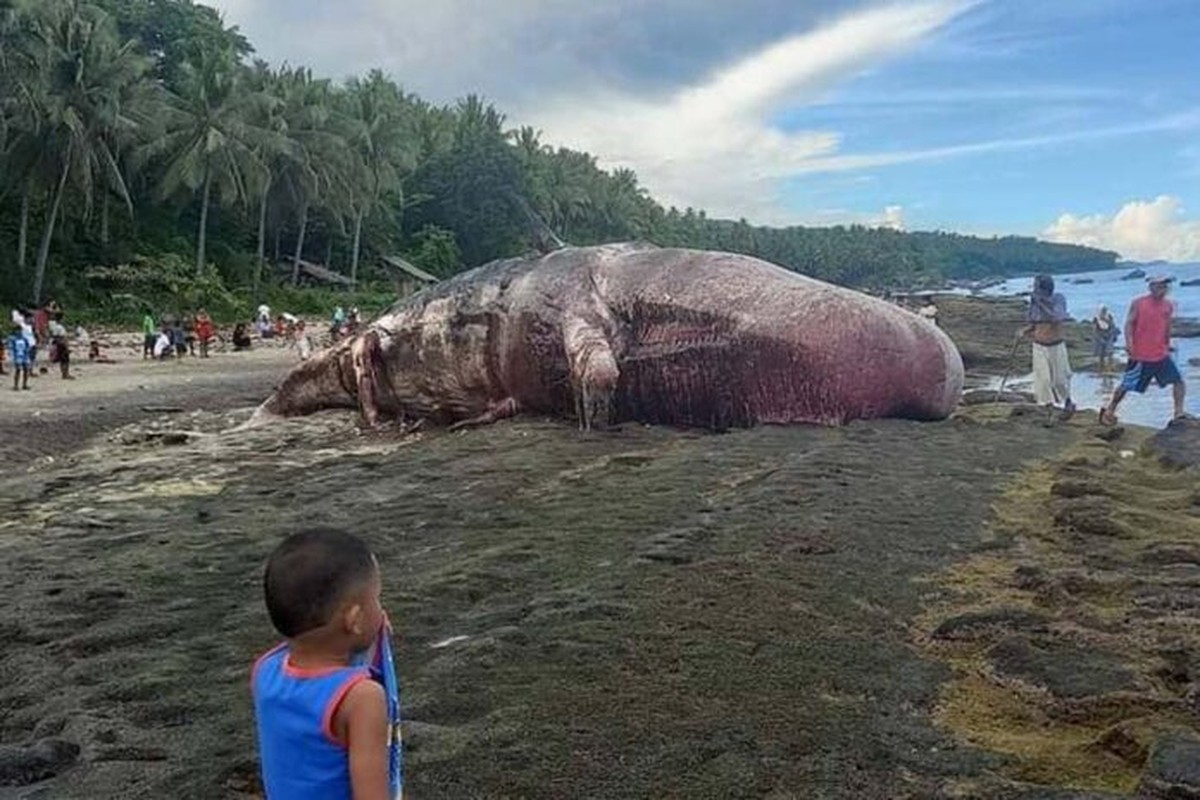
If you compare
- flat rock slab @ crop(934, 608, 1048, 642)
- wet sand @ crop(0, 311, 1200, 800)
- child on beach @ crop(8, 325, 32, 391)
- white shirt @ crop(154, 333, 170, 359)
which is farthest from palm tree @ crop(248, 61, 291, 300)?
flat rock slab @ crop(934, 608, 1048, 642)

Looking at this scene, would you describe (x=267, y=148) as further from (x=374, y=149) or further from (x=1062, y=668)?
(x=1062, y=668)

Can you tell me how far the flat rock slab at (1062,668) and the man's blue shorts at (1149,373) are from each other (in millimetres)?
8271

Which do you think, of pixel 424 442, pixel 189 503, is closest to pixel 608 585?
pixel 189 503

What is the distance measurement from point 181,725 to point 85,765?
36 cm

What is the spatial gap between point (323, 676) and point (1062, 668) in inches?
113

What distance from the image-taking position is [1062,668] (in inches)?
167

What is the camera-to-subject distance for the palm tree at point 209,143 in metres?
46.6

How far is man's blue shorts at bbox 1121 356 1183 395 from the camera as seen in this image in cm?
1185

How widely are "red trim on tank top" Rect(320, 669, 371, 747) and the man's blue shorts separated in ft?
36.2

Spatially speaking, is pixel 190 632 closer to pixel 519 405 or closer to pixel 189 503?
pixel 189 503

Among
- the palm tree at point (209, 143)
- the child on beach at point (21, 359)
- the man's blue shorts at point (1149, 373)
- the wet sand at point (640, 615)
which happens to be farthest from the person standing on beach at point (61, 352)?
the palm tree at point (209, 143)

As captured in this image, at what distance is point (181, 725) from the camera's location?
4.02m

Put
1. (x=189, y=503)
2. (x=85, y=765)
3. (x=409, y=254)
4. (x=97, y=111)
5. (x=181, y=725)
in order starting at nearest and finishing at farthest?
1. (x=85, y=765)
2. (x=181, y=725)
3. (x=189, y=503)
4. (x=97, y=111)
5. (x=409, y=254)

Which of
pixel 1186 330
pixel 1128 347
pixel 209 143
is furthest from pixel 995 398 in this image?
pixel 209 143
